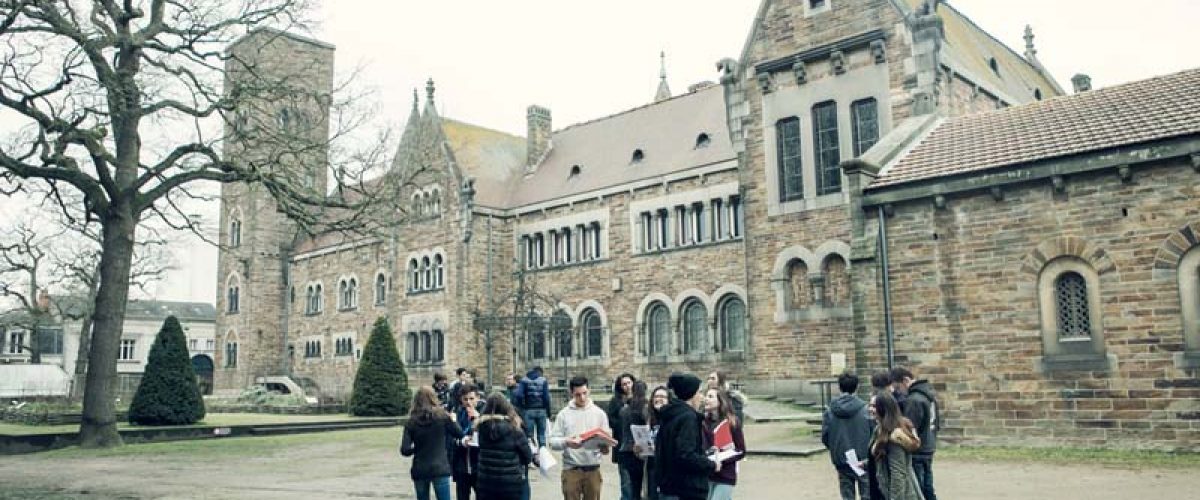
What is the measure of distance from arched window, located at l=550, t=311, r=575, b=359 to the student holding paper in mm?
26408

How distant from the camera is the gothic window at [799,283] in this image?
2691 centimetres

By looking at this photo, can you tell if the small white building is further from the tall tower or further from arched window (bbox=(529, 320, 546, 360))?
arched window (bbox=(529, 320, 546, 360))

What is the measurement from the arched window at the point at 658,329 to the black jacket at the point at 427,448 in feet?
83.1

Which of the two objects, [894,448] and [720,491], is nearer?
[720,491]

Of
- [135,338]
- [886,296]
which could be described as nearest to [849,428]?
[886,296]

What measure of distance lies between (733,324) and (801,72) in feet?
31.1

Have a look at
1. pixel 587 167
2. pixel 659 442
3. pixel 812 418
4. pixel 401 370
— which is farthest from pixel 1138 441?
pixel 587 167

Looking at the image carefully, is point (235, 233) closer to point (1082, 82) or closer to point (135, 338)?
point (135, 338)

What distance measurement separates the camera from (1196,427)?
49.5 ft

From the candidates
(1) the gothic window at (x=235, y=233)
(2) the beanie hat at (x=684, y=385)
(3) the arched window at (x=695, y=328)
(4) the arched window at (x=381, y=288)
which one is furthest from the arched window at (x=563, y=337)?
(2) the beanie hat at (x=684, y=385)

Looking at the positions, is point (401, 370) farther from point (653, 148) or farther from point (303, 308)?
point (303, 308)

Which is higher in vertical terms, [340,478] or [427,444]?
[427,444]

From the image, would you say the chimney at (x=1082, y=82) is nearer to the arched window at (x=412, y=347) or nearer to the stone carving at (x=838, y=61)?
the stone carving at (x=838, y=61)

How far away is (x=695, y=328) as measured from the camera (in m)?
34.2
